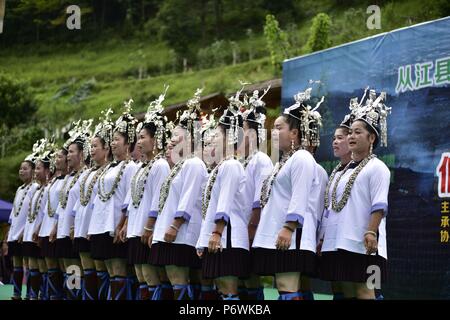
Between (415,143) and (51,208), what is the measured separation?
3302 mm

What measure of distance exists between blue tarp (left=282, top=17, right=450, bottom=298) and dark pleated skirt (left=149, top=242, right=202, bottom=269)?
218cm

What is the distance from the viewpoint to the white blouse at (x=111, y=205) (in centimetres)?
657

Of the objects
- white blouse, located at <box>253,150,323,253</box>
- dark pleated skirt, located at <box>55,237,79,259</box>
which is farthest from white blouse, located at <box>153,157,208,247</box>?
dark pleated skirt, located at <box>55,237,79,259</box>

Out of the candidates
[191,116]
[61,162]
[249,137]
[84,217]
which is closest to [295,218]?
[249,137]

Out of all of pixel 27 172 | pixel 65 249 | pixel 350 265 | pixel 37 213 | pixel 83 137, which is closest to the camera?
pixel 350 265

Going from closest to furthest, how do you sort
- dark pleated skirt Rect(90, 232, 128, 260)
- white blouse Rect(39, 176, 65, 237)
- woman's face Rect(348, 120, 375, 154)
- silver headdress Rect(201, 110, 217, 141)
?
woman's face Rect(348, 120, 375, 154) → silver headdress Rect(201, 110, 217, 141) → dark pleated skirt Rect(90, 232, 128, 260) → white blouse Rect(39, 176, 65, 237)

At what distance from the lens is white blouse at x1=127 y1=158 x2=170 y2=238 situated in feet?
20.1

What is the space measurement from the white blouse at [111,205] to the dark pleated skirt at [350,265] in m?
2.21

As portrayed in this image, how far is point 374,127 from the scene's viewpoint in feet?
16.3

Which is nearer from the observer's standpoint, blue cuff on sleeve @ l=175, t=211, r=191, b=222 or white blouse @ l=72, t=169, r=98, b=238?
blue cuff on sleeve @ l=175, t=211, r=191, b=222

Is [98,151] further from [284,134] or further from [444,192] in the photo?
[444,192]

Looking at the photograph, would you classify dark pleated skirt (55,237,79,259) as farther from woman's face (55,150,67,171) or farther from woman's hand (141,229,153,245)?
woman's hand (141,229,153,245)

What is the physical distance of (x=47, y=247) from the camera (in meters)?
7.79

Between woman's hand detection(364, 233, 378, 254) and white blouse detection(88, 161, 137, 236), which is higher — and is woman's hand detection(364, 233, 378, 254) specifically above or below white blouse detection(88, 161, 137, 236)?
below
